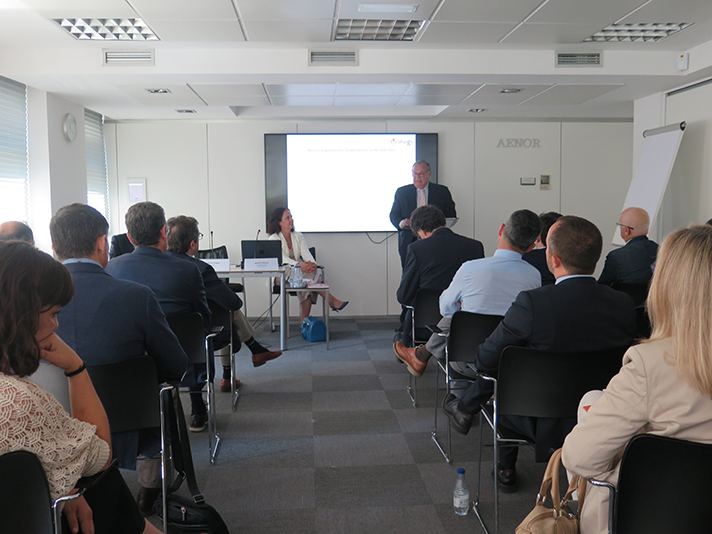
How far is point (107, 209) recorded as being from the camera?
7000 millimetres

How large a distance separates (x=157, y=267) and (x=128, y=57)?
102 inches

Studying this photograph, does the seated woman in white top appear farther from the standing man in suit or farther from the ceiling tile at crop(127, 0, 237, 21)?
the ceiling tile at crop(127, 0, 237, 21)

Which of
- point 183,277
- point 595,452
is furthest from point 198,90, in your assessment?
point 595,452

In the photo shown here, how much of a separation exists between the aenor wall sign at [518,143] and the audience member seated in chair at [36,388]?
6713mm

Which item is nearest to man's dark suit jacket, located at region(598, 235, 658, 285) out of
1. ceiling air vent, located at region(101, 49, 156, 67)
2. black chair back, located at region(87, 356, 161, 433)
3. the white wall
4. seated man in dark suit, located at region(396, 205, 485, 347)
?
seated man in dark suit, located at region(396, 205, 485, 347)

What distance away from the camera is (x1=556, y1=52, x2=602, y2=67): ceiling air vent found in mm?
4812

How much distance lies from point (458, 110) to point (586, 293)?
16.4 ft

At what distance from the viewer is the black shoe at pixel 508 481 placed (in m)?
2.66

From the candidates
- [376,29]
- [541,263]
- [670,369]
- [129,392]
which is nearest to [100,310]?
[129,392]

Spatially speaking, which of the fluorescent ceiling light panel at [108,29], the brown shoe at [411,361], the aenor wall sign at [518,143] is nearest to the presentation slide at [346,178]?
the aenor wall sign at [518,143]

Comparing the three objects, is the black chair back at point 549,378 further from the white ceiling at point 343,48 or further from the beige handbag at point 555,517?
the white ceiling at point 343,48

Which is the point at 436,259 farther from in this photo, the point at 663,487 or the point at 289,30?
the point at 663,487

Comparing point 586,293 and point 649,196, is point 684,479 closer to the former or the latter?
point 586,293

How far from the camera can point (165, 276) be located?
2.94 metres
